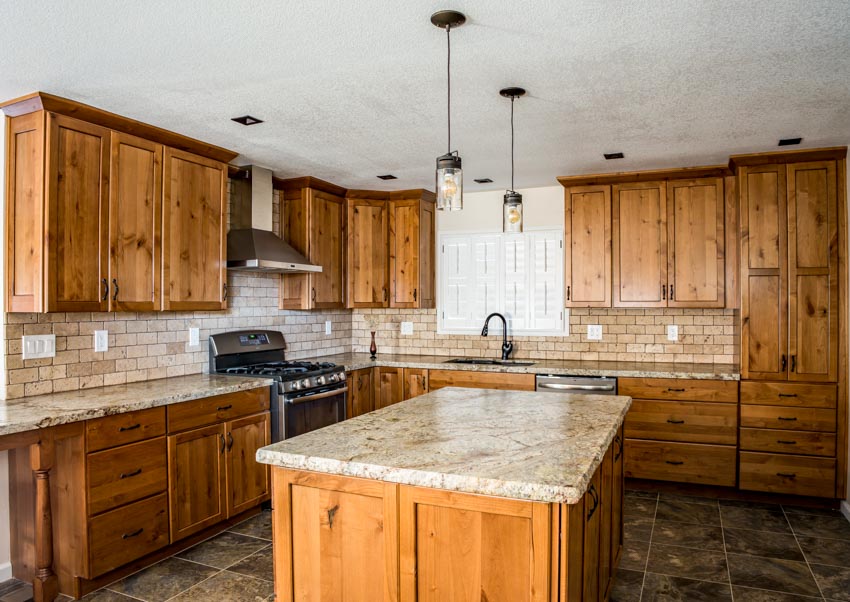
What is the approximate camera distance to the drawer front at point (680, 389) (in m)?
4.14

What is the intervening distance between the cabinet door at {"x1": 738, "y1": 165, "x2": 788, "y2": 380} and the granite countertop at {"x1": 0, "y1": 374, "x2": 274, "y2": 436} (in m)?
3.32

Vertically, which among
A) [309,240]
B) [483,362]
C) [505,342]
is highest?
[309,240]

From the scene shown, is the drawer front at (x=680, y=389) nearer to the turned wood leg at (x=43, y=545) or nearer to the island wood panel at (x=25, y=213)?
the turned wood leg at (x=43, y=545)

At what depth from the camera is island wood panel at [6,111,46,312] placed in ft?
9.34

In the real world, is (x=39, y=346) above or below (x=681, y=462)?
above

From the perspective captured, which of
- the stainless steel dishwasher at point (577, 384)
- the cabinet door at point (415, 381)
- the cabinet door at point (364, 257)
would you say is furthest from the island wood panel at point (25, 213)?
the stainless steel dishwasher at point (577, 384)

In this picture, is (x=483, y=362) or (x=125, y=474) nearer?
(x=125, y=474)

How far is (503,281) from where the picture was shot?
539 cm

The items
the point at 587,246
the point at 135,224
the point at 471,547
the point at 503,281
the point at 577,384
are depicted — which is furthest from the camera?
the point at 503,281

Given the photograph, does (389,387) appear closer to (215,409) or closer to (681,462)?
(215,409)

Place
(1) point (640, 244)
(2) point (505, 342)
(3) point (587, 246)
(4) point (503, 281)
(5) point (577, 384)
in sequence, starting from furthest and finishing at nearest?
1. (4) point (503, 281)
2. (2) point (505, 342)
3. (3) point (587, 246)
4. (1) point (640, 244)
5. (5) point (577, 384)

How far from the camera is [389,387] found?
5074mm

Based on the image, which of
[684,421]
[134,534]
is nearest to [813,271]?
[684,421]

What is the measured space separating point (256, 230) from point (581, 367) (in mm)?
2643
